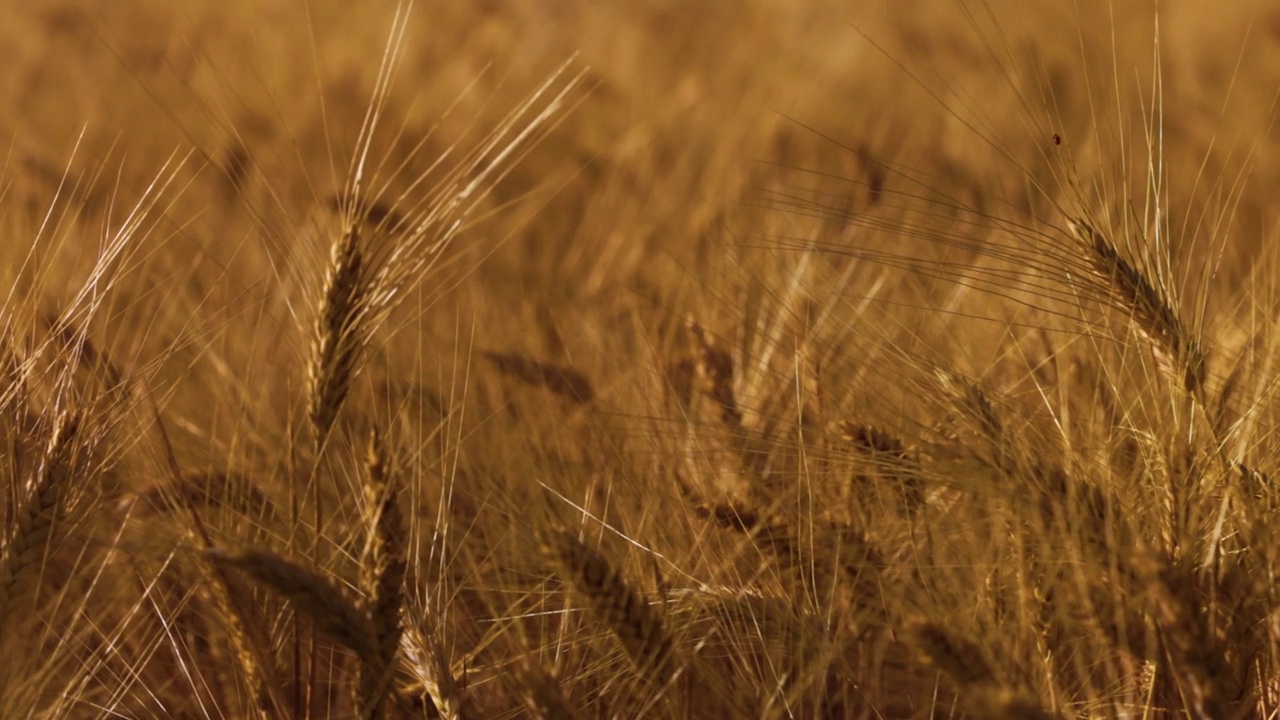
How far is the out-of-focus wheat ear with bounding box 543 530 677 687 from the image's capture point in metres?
0.67

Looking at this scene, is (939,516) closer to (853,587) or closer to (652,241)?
(853,587)

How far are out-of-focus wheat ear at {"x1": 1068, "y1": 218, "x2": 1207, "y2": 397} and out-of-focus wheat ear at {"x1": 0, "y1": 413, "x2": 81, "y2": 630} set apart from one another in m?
0.69

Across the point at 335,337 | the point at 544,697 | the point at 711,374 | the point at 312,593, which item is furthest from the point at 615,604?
the point at 711,374

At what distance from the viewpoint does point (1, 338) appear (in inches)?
37.0

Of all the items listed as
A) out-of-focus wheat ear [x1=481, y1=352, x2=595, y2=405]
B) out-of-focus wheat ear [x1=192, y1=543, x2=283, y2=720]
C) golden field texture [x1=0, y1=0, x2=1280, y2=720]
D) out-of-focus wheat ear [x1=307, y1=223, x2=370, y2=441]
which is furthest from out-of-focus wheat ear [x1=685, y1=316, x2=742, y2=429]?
out-of-focus wheat ear [x1=192, y1=543, x2=283, y2=720]

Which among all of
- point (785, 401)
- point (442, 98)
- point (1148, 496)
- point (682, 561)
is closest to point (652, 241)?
point (442, 98)

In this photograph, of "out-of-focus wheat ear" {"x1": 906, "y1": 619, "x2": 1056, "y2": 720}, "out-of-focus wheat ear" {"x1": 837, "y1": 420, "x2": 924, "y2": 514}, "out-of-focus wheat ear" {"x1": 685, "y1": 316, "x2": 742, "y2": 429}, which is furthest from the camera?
"out-of-focus wheat ear" {"x1": 685, "y1": 316, "x2": 742, "y2": 429}

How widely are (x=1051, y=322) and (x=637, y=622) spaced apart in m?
0.71

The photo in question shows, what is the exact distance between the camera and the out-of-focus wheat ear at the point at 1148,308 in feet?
2.50

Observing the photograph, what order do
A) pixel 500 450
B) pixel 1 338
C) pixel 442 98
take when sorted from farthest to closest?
pixel 442 98 → pixel 500 450 → pixel 1 338

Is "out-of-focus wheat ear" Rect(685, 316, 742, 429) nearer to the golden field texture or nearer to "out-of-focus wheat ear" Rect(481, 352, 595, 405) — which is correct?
the golden field texture

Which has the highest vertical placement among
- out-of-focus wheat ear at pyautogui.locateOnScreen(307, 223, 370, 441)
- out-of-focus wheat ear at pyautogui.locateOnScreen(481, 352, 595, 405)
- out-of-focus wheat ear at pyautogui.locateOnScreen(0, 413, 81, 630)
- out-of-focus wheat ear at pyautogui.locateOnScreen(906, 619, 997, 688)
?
out-of-focus wheat ear at pyautogui.locateOnScreen(307, 223, 370, 441)

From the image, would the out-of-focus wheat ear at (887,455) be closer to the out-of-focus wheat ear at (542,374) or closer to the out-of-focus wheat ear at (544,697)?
the out-of-focus wheat ear at (544,697)

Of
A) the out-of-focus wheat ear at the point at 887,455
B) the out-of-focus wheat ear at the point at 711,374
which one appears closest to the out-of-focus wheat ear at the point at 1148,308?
the out-of-focus wheat ear at the point at 887,455
